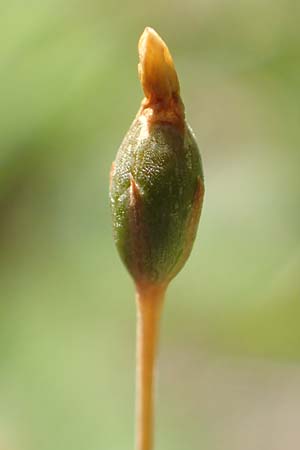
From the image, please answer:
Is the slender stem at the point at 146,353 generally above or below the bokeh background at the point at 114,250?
below

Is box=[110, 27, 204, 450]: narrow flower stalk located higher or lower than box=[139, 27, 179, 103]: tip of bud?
lower

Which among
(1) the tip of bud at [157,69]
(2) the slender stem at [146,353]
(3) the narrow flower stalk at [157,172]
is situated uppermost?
(1) the tip of bud at [157,69]

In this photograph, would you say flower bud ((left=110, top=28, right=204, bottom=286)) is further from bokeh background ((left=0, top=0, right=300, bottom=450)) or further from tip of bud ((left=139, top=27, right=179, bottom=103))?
bokeh background ((left=0, top=0, right=300, bottom=450))

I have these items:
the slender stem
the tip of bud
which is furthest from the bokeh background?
the tip of bud

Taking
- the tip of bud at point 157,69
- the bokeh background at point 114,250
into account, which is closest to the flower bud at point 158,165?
the tip of bud at point 157,69

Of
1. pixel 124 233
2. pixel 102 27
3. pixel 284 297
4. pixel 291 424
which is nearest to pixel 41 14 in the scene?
pixel 102 27

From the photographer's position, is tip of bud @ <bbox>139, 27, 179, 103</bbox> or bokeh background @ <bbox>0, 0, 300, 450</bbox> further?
bokeh background @ <bbox>0, 0, 300, 450</bbox>

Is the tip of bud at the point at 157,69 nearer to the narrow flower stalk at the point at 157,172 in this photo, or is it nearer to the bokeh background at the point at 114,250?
the narrow flower stalk at the point at 157,172

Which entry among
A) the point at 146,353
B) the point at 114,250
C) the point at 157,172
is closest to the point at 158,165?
the point at 157,172
